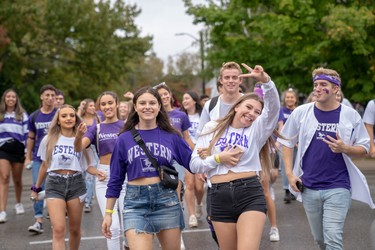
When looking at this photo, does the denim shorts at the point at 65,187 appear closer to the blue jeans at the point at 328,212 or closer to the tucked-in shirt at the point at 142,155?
the tucked-in shirt at the point at 142,155

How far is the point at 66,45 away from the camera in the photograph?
37.9 meters

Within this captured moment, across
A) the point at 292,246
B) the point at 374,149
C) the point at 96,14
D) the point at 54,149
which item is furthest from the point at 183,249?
the point at 96,14

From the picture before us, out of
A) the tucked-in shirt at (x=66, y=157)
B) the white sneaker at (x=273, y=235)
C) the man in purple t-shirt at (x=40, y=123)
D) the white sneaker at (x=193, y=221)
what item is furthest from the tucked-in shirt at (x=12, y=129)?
the white sneaker at (x=273, y=235)

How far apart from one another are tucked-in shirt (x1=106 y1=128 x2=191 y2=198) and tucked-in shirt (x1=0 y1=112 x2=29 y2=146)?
605cm

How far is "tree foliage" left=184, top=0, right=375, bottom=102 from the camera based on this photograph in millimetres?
20828

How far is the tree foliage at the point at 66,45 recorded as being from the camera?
3156cm

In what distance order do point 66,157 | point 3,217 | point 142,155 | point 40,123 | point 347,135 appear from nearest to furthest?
point 142,155, point 347,135, point 66,157, point 40,123, point 3,217

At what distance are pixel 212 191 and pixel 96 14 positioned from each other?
106ft

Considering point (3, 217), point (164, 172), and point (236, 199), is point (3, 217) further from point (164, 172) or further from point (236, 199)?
point (236, 199)

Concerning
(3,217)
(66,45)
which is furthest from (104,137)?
(66,45)

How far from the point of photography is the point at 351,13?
2047 cm

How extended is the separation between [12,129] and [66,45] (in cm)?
2688

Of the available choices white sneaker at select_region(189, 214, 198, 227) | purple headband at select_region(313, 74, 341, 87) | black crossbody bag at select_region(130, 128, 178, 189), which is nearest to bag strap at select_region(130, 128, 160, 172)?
black crossbody bag at select_region(130, 128, 178, 189)

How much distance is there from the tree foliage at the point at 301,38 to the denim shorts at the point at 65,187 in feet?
46.5
